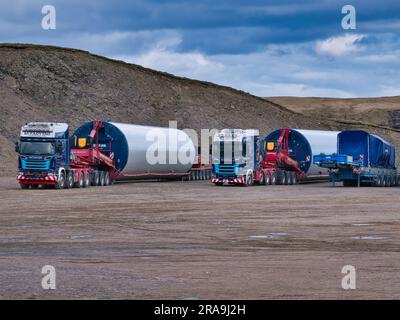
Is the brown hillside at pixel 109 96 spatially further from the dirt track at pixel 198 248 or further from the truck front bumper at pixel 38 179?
the dirt track at pixel 198 248

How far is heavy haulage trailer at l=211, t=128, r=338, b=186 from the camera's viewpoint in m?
55.5

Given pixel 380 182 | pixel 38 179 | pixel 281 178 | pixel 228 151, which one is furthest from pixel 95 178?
pixel 380 182

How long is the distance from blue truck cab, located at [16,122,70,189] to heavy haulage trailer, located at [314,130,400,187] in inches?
610

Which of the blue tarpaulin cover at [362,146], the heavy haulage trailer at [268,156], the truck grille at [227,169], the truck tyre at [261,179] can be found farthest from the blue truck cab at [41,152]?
the blue tarpaulin cover at [362,146]

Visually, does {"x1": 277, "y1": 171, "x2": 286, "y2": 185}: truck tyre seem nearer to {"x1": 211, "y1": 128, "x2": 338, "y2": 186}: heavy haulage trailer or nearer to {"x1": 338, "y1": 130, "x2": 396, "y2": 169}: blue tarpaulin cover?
{"x1": 211, "y1": 128, "x2": 338, "y2": 186}: heavy haulage trailer

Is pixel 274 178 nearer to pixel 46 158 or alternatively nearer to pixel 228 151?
pixel 228 151

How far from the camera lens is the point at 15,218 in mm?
29828

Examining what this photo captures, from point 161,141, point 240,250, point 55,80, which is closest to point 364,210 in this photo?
point 240,250

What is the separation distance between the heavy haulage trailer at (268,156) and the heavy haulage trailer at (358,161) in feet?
8.64

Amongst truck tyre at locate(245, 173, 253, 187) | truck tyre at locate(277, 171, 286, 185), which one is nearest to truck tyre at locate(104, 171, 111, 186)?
truck tyre at locate(245, 173, 253, 187)

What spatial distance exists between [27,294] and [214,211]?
1889 centimetres

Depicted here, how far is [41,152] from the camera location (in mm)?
48562

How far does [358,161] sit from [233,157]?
7.68 meters

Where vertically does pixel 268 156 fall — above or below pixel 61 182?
above
